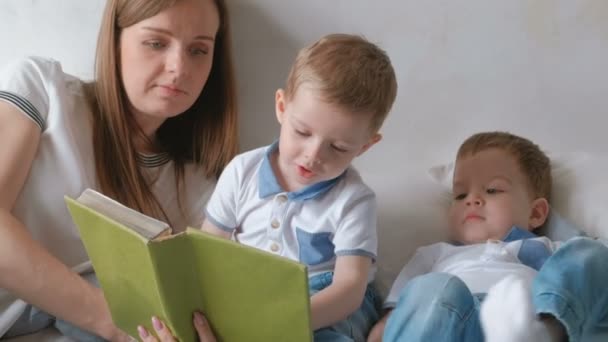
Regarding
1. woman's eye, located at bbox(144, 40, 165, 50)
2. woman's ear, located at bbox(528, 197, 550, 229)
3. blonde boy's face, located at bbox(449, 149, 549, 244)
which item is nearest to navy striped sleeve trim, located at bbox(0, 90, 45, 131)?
woman's eye, located at bbox(144, 40, 165, 50)

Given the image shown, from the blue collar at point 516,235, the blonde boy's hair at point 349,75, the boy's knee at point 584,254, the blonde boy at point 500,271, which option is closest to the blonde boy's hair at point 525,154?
the blonde boy at point 500,271

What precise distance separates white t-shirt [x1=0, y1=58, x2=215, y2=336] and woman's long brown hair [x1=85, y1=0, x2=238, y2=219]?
0.13ft

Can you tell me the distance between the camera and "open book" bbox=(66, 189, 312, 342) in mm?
848

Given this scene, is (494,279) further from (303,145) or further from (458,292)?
(303,145)

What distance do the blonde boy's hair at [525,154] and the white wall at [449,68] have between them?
0.14m

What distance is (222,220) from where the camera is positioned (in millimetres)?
1254

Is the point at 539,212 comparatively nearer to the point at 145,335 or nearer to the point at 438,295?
the point at 438,295

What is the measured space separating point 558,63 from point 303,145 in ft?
2.74

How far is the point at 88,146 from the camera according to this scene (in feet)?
4.17

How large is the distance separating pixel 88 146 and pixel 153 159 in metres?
0.16

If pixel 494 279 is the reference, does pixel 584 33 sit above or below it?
above

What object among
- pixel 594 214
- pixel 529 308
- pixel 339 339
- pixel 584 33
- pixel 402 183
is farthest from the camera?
pixel 584 33

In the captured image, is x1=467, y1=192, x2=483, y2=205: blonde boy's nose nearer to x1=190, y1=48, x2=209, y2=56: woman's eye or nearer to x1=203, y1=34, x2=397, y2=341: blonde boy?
x1=203, y1=34, x2=397, y2=341: blonde boy

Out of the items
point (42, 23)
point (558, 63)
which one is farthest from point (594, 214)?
point (42, 23)
